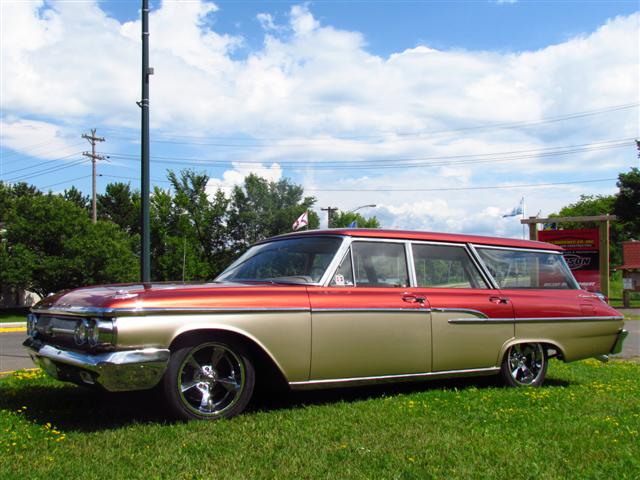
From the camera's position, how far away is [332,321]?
A: 5.24 meters

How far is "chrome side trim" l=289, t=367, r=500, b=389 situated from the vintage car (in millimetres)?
12

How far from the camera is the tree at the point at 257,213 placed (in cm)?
6544

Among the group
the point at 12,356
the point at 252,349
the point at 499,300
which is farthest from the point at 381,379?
the point at 12,356

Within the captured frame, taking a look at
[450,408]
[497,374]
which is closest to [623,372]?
[497,374]

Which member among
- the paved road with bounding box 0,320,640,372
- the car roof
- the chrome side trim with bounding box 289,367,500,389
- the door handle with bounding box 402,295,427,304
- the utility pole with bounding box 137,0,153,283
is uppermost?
the utility pole with bounding box 137,0,153,283

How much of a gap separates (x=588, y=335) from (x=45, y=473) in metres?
5.65

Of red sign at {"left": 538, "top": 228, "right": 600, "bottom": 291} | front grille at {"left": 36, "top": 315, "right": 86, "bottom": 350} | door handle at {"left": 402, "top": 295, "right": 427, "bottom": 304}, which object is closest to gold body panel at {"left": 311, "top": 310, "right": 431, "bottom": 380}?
door handle at {"left": 402, "top": 295, "right": 427, "bottom": 304}

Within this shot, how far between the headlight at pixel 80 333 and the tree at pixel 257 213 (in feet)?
196

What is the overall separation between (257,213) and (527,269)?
59828 mm

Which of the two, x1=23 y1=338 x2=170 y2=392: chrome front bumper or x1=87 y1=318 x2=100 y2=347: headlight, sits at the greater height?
x1=87 y1=318 x2=100 y2=347: headlight

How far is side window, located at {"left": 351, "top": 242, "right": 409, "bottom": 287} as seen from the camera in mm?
5711

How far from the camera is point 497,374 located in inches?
261

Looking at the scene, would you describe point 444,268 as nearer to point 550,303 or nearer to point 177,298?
point 550,303

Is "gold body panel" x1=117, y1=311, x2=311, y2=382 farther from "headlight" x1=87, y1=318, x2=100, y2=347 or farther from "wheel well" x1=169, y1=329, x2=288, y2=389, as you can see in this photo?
"headlight" x1=87, y1=318, x2=100, y2=347
